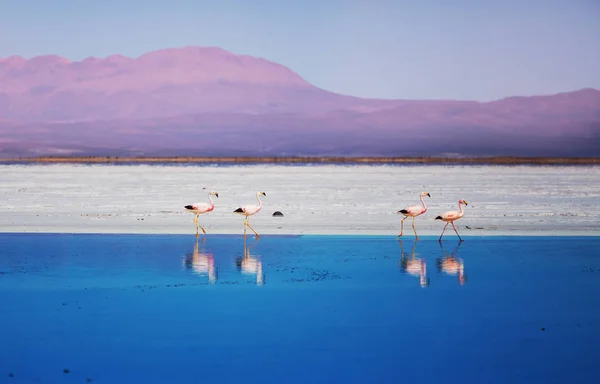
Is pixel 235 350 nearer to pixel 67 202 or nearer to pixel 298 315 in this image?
pixel 298 315

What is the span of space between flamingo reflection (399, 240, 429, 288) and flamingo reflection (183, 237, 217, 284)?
276 centimetres

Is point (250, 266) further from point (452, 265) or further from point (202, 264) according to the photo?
point (452, 265)

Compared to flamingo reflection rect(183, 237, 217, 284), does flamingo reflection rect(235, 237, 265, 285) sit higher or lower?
higher

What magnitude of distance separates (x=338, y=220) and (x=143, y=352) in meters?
13.0

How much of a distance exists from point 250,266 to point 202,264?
0.76 metres

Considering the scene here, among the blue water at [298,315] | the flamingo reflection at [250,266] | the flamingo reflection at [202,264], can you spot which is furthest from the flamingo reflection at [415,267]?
the flamingo reflection at [202,264]

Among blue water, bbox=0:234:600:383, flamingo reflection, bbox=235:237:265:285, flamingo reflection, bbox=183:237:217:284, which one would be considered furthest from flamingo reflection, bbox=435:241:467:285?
flamingo reflection, bbox=183:237:217:284

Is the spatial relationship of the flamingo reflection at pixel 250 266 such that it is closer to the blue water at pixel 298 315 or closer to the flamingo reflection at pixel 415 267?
the blue water at pixel 298 315

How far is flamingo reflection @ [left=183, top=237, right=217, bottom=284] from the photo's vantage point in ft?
38.2

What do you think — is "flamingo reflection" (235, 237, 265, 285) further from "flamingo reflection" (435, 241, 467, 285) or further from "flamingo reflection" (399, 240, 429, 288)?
"flamingo reflection" (435, 241, 467, 285)

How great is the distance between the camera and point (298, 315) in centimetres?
879

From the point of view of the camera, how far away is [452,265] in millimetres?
12562

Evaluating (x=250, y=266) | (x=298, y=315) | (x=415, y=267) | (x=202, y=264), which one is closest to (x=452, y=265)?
(x=415, y=267)

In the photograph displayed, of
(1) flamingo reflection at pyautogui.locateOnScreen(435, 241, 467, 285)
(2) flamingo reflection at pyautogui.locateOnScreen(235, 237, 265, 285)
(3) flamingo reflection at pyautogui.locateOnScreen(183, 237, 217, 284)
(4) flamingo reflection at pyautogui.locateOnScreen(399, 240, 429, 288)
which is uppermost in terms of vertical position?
(1) flamingo reflection at pyautogui.locateOnScreen(435, 241, 467, 285)
